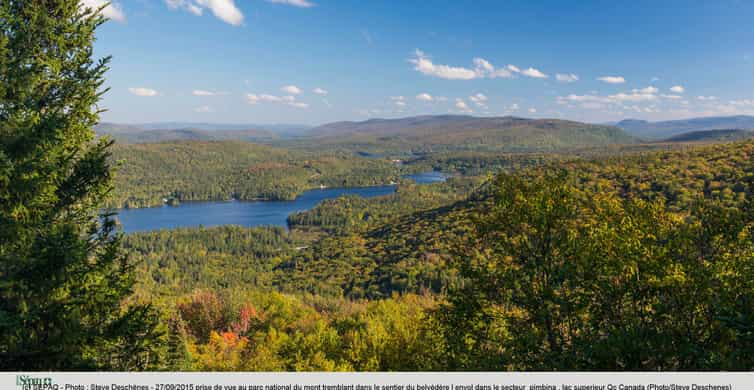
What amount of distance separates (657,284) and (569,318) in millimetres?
2048

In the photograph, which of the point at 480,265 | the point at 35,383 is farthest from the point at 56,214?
the point at 480,265

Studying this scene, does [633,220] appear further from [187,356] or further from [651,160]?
[651,160]

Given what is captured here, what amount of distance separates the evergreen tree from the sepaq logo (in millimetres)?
350

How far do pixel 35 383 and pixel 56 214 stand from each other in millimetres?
3826

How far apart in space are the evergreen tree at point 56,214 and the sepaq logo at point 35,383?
13.8 inches

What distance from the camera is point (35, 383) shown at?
25.9 feet

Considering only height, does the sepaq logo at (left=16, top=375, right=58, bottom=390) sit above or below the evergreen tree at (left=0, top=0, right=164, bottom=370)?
below

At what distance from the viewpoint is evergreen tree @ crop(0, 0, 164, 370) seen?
8.06 metres

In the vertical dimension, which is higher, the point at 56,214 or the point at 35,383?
the point at 56,214

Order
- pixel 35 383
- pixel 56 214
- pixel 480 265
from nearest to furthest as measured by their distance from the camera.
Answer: pixel 35 383, pixel 56 214, pixel 480 265

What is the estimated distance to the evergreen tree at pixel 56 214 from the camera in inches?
317

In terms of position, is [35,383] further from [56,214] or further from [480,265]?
[480,265]

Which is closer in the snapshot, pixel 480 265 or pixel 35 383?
pixel 35 383

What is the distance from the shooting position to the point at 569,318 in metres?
9.24
